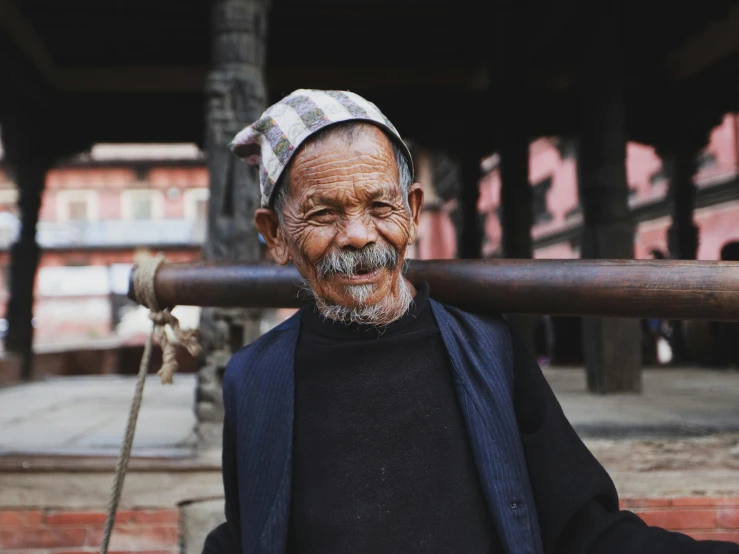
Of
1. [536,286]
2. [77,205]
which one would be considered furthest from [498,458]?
[77,205]

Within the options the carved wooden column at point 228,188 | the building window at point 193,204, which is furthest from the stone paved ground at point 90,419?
the building window at point 193,204

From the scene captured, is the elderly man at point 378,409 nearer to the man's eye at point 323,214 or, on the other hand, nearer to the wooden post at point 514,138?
the man's eye at point 323,214

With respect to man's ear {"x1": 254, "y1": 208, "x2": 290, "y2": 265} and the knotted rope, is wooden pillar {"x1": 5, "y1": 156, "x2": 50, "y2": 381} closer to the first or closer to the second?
the knotted rope

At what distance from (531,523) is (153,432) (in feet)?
7.77

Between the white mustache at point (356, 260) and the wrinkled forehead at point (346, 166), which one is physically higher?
the wrinkled forehead at point (346, 166)

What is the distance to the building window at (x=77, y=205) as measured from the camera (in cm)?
2750

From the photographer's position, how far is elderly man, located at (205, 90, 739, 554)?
1172 millimetres

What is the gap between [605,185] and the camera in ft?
12.8

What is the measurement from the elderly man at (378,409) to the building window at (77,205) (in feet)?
95.4

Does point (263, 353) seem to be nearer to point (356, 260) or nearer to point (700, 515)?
point (356, 260)

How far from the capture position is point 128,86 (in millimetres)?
6262

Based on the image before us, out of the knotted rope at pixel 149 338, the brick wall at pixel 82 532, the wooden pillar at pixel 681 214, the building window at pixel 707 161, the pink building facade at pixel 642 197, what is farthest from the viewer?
the building window at pixel 707 161

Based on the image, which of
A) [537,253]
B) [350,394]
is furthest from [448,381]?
[537,253]

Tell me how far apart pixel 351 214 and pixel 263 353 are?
0.41 meters
